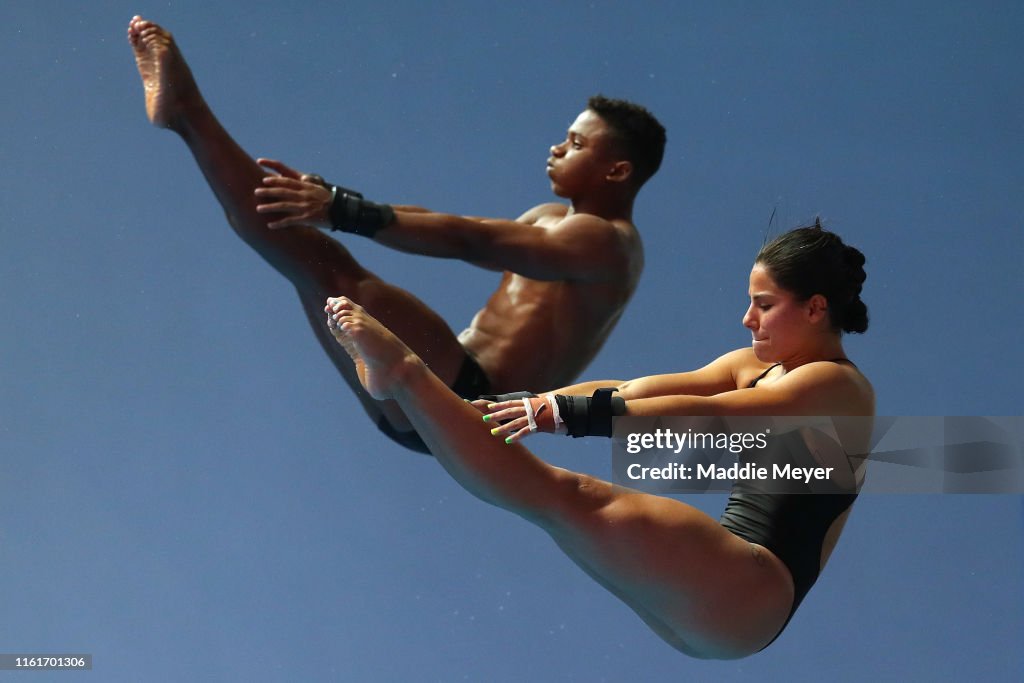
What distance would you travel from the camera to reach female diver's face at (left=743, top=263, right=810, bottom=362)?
2.17 m

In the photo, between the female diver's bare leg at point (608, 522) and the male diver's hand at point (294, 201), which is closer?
the female diver's bare leg at point (608, 522)

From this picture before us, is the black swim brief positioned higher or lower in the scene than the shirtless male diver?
lower

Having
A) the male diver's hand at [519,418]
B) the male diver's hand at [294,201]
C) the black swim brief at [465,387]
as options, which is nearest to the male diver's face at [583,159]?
the black swim brief at [465,387]

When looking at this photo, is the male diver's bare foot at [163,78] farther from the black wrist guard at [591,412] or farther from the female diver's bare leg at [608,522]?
the black wrist guard at [591,412]

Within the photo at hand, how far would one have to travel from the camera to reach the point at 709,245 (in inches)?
169

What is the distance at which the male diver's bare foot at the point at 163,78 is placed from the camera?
2.62 m

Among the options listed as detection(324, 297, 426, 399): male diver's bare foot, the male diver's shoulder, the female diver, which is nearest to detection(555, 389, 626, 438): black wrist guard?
the female diver

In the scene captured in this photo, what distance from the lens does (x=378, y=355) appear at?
1.89 meters

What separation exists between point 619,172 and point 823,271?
2.97 ft

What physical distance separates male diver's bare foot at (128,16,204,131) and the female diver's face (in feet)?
Answer: 3.93

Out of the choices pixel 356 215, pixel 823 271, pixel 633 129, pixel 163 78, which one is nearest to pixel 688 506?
pixel 823 271

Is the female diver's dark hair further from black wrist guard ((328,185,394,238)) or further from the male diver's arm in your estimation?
black wrist guard ((328,185,394,238))

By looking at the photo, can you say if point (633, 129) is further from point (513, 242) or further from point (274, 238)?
point (274, 238)

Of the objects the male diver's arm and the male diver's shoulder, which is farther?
the male diver's shoulder
